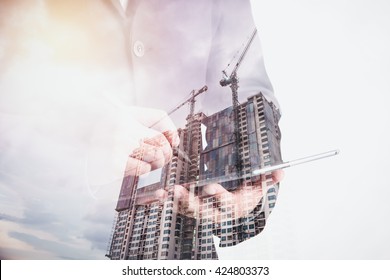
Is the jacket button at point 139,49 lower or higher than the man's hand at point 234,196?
higher

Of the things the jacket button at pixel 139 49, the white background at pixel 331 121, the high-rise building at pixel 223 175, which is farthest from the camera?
the high-rise building at pixel 223 175

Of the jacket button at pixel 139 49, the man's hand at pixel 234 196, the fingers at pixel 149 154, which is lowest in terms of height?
the man's hand at pixel 234 196

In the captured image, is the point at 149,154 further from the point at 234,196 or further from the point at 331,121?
the point at 331,121

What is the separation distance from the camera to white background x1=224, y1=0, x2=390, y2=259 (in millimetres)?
1154

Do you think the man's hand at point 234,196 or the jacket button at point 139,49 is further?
the man's hand at point 234,196

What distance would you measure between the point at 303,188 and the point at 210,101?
3.07 feet

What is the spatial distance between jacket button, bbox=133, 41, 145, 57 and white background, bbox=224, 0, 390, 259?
83 centimetres

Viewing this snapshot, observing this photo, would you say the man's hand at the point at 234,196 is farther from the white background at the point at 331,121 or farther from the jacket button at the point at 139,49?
the jacket button at the point at 139,49

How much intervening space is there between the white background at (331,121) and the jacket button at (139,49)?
32.6 inches

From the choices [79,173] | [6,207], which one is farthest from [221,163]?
[6,207]

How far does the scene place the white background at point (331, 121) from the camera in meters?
1.15

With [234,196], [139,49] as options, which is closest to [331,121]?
[234,196]

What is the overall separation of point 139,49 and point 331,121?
4.45 ft

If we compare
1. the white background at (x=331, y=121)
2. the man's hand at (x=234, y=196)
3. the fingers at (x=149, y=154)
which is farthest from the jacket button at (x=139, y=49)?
the man's hand at (x=234, y=196)
